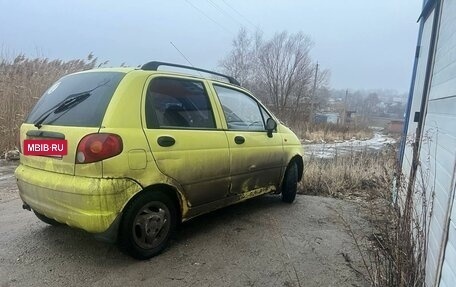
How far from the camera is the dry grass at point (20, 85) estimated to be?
8.77m

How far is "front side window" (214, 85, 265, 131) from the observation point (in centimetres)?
435

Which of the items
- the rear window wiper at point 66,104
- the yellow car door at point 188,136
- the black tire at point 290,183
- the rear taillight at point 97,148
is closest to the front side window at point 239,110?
the yellow car door at point 188,136

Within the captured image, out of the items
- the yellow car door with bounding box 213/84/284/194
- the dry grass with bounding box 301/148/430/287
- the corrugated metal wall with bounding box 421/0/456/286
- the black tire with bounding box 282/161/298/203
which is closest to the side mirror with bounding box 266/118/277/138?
the yellow car door with bounding box 213/84/284/194

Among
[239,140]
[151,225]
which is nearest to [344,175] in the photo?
[239,140]

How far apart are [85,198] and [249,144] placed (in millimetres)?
2094

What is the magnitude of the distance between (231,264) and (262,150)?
1.69m

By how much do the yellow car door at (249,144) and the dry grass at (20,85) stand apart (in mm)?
6336

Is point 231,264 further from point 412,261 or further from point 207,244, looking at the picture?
point 412,261

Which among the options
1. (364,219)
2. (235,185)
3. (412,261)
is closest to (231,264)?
(235,185)

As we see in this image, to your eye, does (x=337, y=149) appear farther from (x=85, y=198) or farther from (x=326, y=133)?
(x=326, y=133)

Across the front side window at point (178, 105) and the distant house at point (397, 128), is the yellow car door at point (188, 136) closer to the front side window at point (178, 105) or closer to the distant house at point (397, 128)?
the front side window at point (178, 105)

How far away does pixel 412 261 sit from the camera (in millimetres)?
2877

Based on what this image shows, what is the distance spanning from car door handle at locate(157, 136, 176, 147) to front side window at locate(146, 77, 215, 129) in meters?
0.12

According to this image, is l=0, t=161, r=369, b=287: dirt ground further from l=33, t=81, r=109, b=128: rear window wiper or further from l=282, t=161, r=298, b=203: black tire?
l=33, t=81, r=109, b=128: rear window wiper
